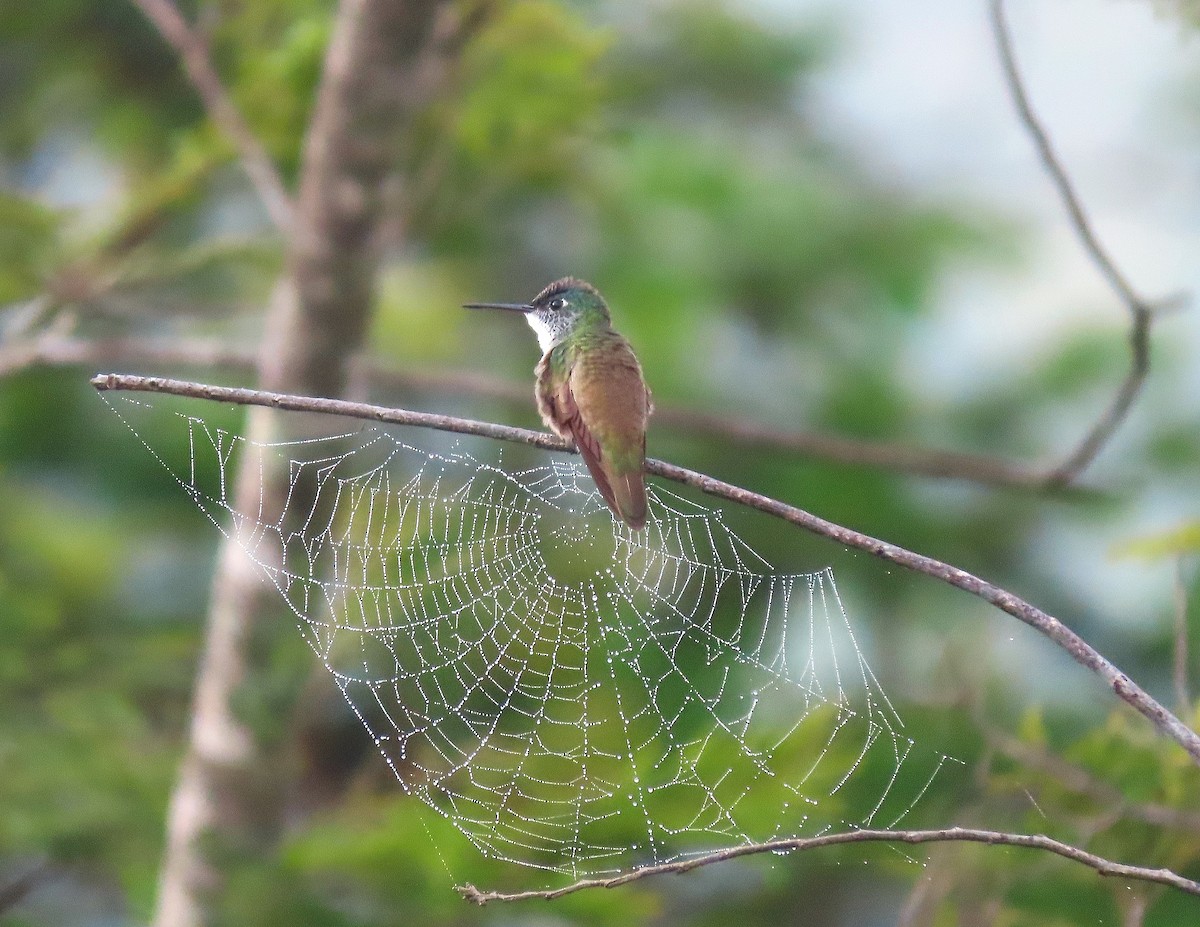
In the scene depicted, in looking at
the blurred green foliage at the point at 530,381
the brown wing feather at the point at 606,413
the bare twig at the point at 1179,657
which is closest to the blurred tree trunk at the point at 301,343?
the blurred green foliage at the point at 530,381

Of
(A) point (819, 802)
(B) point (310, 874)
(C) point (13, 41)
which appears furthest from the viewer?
(C) point (13, 41)

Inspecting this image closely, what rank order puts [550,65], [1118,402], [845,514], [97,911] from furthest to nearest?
[845,514] < [97,911] < [550,65] < [1118,402]

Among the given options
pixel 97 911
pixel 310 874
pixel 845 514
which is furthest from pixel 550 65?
pixel 97 911

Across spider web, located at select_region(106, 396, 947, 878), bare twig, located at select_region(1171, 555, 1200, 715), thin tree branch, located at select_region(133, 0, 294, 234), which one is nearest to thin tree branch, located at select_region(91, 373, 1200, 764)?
bare twig, located at select_region(1171, 555, 1200, 715)

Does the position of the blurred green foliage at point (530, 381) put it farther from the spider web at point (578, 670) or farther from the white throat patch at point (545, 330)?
the white throat patch at point (545, 330)

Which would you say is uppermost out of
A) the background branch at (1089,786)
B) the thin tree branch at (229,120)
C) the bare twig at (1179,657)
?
the thin tree branch at (229,120)

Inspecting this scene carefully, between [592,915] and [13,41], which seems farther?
[13,41]

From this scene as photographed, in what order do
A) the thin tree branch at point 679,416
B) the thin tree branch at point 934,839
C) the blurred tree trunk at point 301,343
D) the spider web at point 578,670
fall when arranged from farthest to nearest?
1. the thin tree branch at point 679,416
2. the blurred tree trunk at point 301,343
3. the spider web at point 578,670
4. the thin tree branch at point 934,839

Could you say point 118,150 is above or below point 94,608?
above

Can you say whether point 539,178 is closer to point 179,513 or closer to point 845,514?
point 845,514
